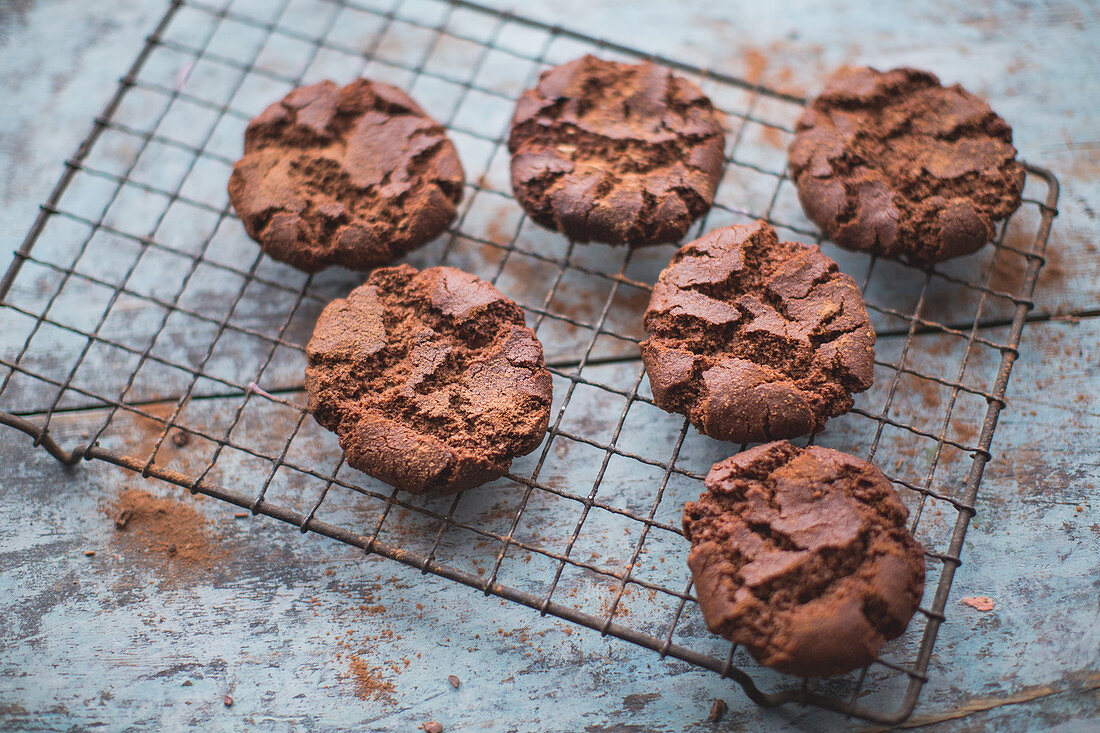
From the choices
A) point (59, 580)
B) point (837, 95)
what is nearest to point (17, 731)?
point (59, 580)

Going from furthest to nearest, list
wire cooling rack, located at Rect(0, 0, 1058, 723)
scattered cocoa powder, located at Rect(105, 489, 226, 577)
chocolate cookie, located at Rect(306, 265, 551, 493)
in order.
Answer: scattered cocoa powder, located at Rect(105, 489, 226, 577) → wire cooling rack, located at Rect(0, 0, 1058, 723) → chocolate cookie, located at Rect(306, 265, 551, 493)

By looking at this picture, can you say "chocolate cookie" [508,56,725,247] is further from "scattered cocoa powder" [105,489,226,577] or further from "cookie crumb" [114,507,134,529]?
"cookie crumb" [114,507,134,529]

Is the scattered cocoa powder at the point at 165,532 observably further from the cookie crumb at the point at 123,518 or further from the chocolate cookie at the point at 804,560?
the chocolate cookie at the point at 804,560

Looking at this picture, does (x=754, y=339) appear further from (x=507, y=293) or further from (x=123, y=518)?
(x=123, y=518)

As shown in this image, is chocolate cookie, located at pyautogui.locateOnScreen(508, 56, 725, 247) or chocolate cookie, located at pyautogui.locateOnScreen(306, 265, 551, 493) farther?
chocolate cookie, located at pyautogui.locateOnScreen(508, 56, 725, 247)

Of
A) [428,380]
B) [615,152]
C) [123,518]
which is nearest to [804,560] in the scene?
[428,380]

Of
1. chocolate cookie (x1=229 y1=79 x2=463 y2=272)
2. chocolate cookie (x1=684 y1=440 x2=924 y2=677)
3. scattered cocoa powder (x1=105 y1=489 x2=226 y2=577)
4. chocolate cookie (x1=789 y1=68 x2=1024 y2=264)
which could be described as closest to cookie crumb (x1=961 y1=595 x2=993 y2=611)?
chocolate cookie (x1=684 y1=440 x2=924 y2=677)

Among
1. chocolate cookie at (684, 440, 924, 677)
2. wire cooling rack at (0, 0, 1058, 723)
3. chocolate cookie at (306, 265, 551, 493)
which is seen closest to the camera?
chocolate cookie at (684, 440, 924, 677)

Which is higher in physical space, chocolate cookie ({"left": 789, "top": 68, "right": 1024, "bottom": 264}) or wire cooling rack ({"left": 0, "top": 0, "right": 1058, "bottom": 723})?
chocolate cookie ({"left": 789, "top": 68, "right": 1024, "bottom": 264})

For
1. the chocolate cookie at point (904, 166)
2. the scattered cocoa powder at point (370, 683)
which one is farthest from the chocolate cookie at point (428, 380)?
the chocolate cookie at point (904, 166)
